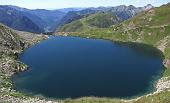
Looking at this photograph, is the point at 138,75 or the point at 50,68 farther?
the point at 50,68

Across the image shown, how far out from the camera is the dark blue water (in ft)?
308

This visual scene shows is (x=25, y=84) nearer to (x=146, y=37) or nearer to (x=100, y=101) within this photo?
(x=100, y=101)

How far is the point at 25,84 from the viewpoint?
9950cm

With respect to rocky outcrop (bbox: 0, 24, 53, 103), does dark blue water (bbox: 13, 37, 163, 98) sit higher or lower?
lower

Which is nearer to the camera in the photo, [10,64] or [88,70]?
[10,64]

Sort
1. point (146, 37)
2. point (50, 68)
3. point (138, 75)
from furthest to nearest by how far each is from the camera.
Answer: point (146, 37) < point (50, 68) < point (138, 75)

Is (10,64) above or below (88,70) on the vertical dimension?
above

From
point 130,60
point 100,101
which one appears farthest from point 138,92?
point 130,60

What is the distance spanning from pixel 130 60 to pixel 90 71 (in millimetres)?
29700

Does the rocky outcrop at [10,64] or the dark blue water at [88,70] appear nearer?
the rocky outcrop at [10,64]

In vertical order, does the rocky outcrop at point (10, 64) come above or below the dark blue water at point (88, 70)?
above

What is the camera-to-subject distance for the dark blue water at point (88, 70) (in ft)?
308

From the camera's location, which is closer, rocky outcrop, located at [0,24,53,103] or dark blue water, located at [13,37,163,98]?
rocky outcrop, located at [0,24,53,103]

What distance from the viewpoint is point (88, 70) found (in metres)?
119
